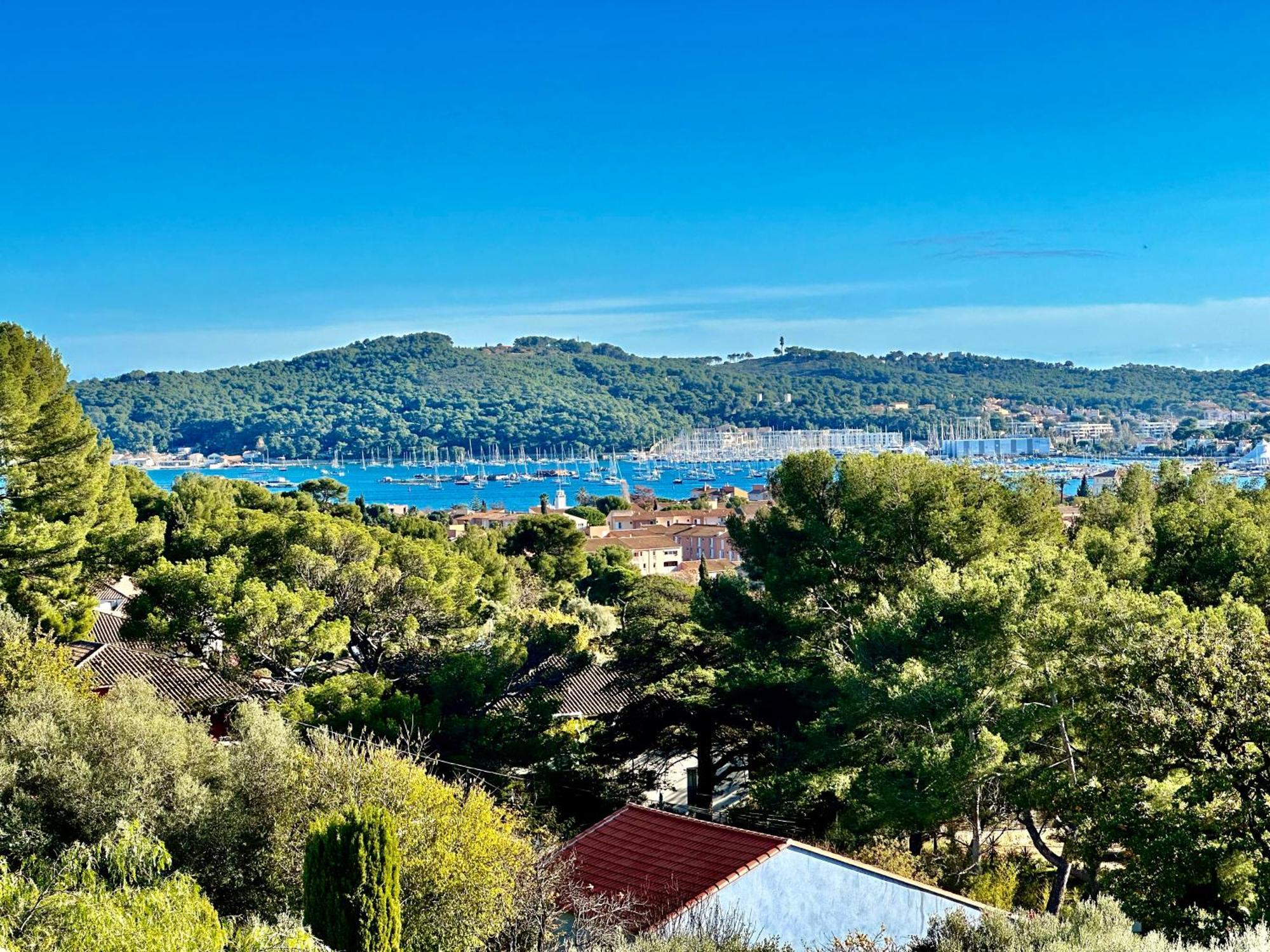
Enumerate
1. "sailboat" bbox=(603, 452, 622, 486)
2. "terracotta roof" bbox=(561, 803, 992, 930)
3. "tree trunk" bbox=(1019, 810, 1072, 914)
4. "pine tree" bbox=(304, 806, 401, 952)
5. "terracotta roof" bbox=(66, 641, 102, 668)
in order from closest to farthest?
"pine tree" bbox=(304, 806, 401, 952) < "terracotta roof" bbox=(561, 803, 992, 930) < "tree trunk" bbox=(1019, 810, 1072, 914) < "terracotta roof" bbox=(66, 641, 102, 668) < "sailboat" bbox=(603, 452, 622, 486)

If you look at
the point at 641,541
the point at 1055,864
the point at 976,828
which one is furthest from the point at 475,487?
the point at 1055,864

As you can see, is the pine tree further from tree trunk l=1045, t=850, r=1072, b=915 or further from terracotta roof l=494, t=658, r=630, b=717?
terracotta roof l=494, t=658, r=630, b=717

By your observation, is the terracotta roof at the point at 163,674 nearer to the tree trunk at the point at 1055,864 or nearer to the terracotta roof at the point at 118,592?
the terracotta roof at the point at 118,592

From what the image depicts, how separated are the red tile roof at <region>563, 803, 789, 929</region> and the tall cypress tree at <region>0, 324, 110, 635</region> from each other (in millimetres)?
11474

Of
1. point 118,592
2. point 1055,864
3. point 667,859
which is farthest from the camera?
point 118,592

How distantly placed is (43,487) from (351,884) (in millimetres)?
13978

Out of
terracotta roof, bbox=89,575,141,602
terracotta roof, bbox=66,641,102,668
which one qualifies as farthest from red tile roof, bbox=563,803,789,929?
terracotta roof, bbox=89,575,141,602

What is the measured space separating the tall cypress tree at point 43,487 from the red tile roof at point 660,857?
1147 centimetres

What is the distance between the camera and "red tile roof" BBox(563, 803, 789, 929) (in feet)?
30.6

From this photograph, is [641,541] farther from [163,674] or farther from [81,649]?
[163,674]

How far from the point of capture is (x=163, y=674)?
66.4 ft

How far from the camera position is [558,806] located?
51.3ft

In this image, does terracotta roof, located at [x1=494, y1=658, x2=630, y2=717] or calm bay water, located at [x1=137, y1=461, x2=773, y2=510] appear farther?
calm bay water, located at [x1=137, y1=461, x2=773, y2=510]

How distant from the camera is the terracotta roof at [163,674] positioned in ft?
60.4
